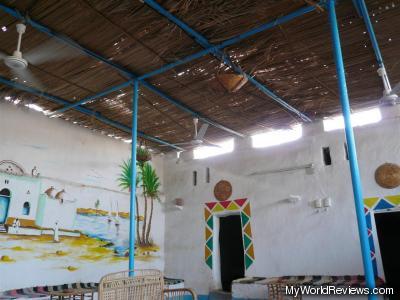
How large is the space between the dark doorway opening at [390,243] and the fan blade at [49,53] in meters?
5.66

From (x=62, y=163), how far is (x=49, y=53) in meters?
2.53

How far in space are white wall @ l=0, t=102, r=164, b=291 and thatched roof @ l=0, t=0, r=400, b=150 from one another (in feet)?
1.24

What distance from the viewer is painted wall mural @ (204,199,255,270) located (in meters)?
7.35

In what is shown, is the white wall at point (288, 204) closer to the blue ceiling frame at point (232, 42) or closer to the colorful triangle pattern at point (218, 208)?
the colorful triangle pattern at point (218, 208)

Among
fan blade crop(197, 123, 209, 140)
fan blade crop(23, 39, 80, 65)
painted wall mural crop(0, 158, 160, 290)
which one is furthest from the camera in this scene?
fan blade crop(197, 123, 209, 140)

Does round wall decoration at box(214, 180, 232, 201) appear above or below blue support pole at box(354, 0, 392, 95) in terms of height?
below

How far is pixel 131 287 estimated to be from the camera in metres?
3.00

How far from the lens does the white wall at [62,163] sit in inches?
228

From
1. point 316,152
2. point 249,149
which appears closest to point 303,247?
point 316,152

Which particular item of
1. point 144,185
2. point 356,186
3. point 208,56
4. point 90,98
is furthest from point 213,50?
point 144,185

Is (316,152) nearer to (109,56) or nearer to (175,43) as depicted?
(175,43)

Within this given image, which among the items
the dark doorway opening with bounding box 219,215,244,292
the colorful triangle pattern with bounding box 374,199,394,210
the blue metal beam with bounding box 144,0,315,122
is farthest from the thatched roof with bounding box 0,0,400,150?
the dark doorway opening with bounding box 219,215,244,292

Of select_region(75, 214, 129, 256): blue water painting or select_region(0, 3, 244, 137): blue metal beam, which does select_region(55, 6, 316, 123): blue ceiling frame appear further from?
select_region(75, 214, 129, 256): blue water painting

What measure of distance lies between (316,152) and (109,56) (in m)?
4.37
